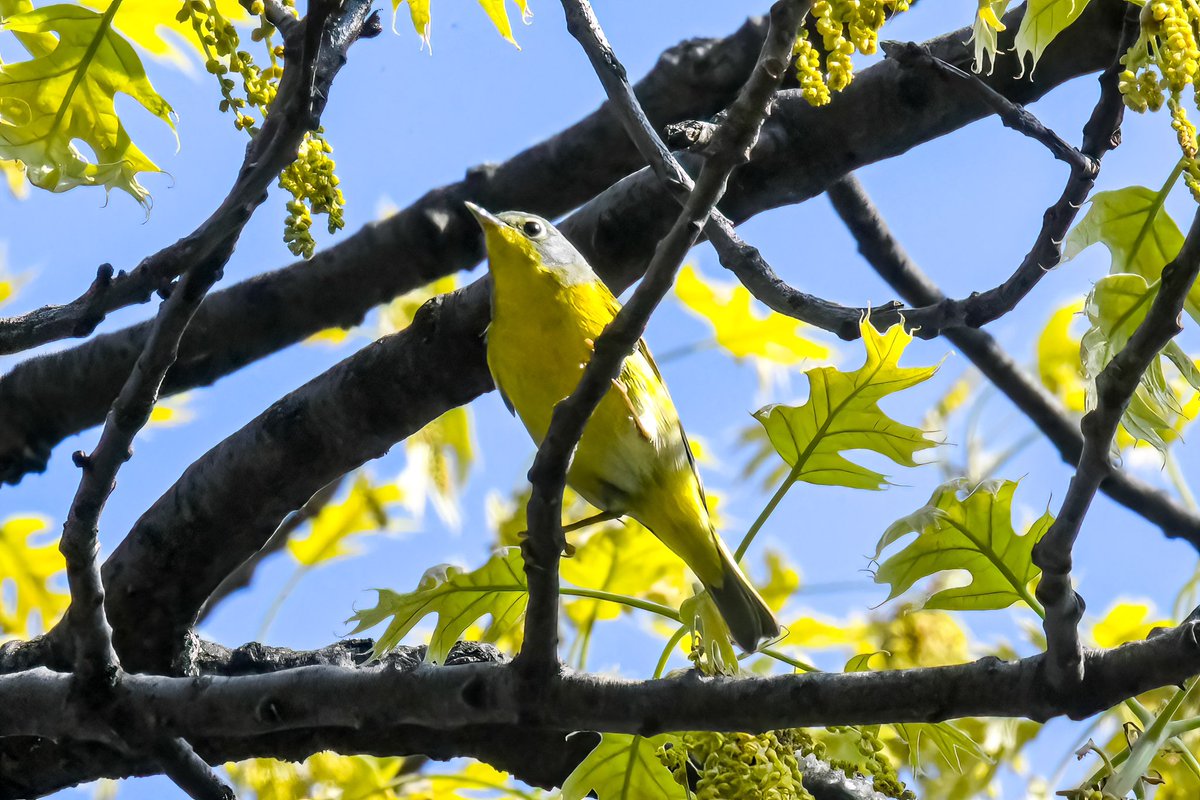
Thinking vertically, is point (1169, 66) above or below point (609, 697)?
above

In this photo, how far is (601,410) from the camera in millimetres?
2824

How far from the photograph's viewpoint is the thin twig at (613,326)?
4.61ft

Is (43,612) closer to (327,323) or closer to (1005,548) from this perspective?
(327,323)

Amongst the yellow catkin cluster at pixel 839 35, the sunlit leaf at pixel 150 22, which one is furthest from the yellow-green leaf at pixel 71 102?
the yellow catkin cluster at pixel 839 35

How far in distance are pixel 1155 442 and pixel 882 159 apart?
140cm

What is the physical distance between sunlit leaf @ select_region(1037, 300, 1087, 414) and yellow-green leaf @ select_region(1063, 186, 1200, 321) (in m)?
1.86

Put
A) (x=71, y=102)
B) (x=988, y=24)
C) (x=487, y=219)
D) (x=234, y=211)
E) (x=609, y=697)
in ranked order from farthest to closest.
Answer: (x=487, y=219), (x=71, y=102), (x=609, y=697), (x=234, y=211), (x=988, y=24)

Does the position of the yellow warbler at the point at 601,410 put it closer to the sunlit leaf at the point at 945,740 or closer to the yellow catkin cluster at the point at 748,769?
the sunlit leaf at the point at 945,740

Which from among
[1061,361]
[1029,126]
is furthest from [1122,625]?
[1029,126]

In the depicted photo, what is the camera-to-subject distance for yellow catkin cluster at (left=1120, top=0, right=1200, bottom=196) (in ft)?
4.96


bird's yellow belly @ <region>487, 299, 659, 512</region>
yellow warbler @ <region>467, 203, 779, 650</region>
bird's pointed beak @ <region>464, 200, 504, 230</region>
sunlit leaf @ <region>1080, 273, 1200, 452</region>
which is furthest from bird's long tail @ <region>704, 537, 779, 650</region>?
sunlit leaf @ <region>1080, 273, 1200, 452</region>

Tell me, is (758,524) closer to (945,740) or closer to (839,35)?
(945,740)

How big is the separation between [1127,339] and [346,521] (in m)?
2.91

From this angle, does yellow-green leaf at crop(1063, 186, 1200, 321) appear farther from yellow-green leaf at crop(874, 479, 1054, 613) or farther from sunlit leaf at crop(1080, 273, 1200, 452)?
yellow-green leaf at crop(874, 479, 1054, 613)
